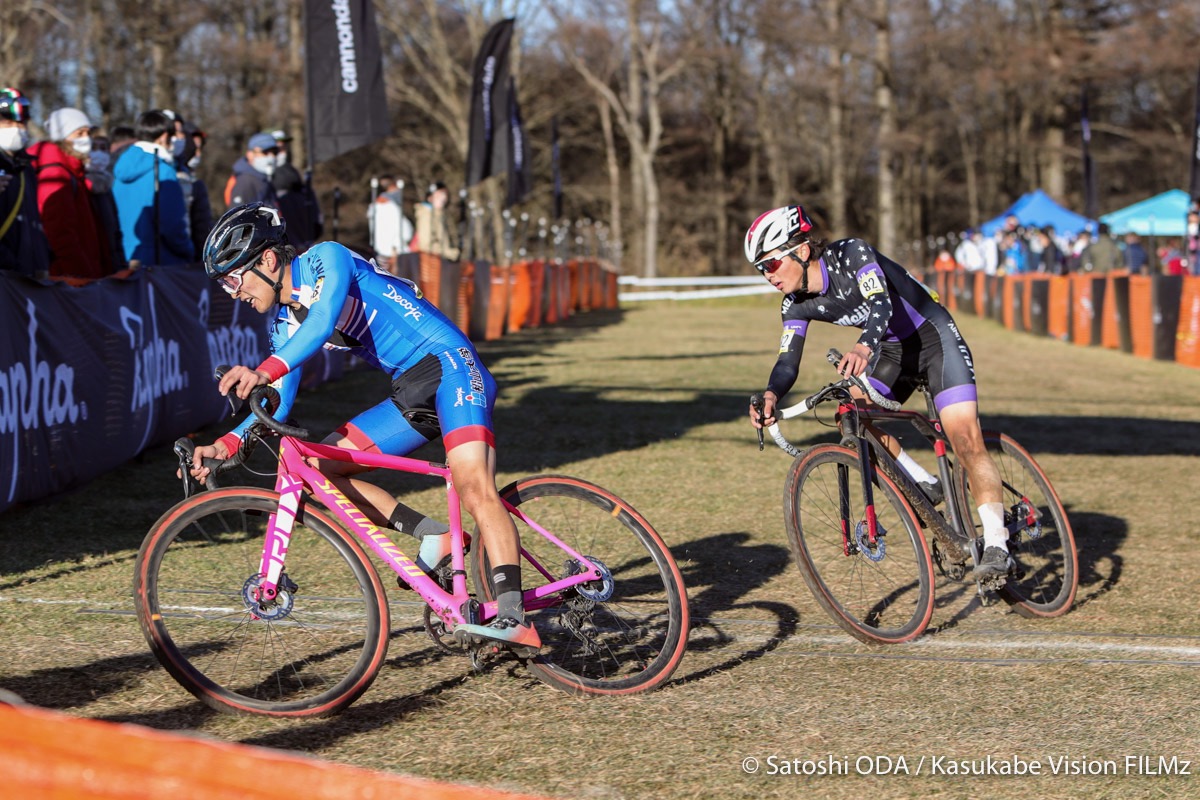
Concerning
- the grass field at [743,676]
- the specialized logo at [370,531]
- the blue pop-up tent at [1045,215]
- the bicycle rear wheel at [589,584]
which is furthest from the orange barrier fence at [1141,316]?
the blue pop-up tent at [1045,215]

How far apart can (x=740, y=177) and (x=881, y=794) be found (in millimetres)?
64064

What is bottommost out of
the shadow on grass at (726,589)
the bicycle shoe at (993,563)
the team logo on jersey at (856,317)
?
the shadow on grass at (726,589)

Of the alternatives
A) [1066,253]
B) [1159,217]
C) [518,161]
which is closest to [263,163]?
[518,161]

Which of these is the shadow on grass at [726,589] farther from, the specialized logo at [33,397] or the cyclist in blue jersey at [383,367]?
the specialized logo at [33,397]

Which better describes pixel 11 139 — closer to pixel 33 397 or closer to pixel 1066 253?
pixel 33 397

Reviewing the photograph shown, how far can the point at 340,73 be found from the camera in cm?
1523

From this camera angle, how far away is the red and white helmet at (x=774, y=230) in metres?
5.72

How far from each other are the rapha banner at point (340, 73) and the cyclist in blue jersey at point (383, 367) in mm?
10639

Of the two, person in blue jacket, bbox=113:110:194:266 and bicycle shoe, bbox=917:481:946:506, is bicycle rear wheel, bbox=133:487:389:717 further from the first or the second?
person in blue jacket, bbox=113:110:194:266

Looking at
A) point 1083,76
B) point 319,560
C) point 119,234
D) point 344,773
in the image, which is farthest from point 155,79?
point 344,773

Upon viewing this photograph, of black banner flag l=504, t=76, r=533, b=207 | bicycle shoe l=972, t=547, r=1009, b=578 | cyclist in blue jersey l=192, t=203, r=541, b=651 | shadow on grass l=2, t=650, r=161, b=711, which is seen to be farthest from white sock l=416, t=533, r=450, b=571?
black banner flag l=504, t=76, r=533, b=207

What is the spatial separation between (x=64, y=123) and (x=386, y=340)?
274 inches

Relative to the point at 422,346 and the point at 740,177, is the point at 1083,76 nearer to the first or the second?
the point at 740,177

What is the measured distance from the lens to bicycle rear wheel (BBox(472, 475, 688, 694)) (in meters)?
4.82
